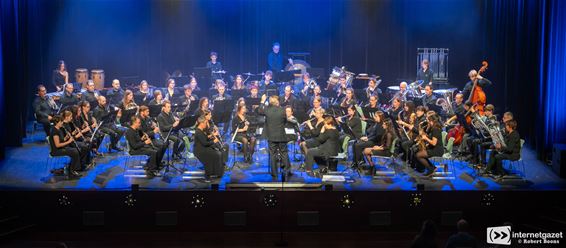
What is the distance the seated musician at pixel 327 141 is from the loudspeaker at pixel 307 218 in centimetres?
143

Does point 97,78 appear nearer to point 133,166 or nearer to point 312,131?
point 133,166

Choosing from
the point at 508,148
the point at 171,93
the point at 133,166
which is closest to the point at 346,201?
the point at 508,148

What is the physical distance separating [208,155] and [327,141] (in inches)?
89.2

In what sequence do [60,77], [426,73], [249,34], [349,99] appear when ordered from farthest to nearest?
1. [249,34]
2. [426,73]
3. [60,77]
4. [349,99]

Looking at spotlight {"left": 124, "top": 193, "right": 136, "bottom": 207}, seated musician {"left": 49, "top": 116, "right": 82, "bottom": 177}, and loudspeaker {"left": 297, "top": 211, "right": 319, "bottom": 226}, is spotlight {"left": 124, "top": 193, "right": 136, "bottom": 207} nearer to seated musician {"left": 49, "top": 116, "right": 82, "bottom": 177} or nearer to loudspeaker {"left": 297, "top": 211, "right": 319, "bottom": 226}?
seated musician {"left": 49, "top": 116, "right": 82, "bottom": 177}

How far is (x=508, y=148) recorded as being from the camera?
44.5 feet

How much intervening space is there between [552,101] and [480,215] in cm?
378

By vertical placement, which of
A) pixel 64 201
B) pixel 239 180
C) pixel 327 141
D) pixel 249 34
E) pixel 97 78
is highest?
pixel 249 34

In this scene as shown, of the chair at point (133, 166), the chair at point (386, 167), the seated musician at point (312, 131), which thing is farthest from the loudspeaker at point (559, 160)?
the chair at point (133, 166)

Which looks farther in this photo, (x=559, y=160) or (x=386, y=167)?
(x=386, y=167)

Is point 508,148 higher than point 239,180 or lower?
higher

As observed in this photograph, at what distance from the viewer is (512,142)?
13.5m

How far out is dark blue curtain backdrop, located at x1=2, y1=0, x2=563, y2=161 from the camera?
1914 cm

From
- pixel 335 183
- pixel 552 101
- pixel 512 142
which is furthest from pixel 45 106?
pixel 552 101
